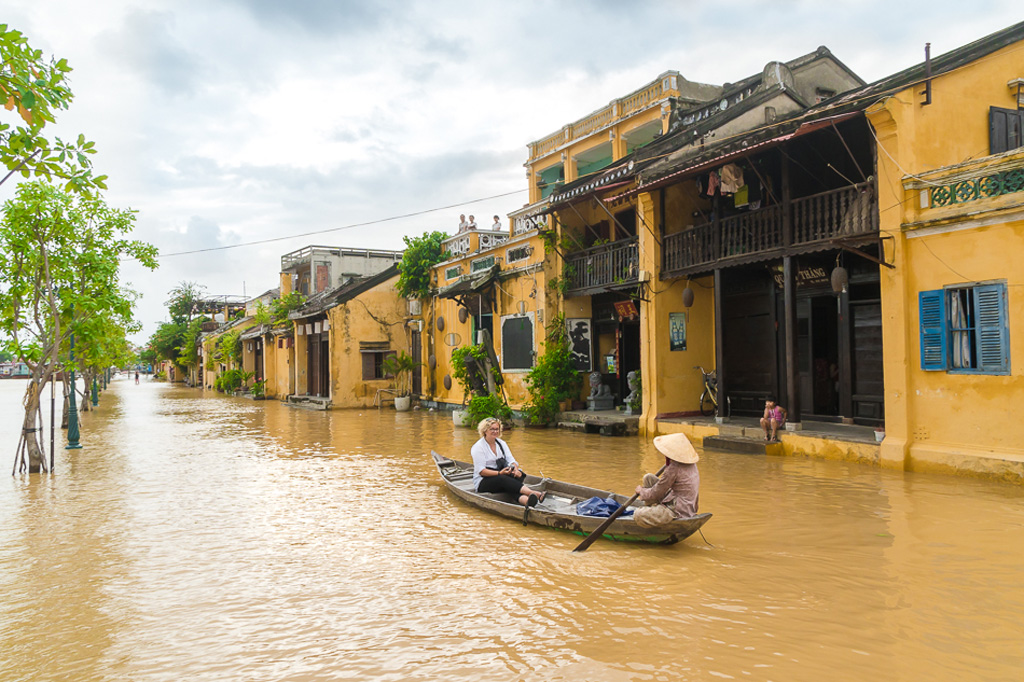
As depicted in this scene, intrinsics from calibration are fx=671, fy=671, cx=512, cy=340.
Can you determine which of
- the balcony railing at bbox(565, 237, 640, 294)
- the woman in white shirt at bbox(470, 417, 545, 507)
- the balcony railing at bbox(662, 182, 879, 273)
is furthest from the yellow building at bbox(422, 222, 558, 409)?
the woman in white shirt at bbox(470, 417, 545, 507)

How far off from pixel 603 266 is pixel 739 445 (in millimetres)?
6127

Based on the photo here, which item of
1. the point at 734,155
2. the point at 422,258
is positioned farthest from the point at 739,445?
the point at 422,258

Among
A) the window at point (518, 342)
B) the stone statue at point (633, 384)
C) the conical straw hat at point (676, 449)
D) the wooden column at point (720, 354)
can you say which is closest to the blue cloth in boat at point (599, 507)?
the conical straw hat at point (676, 449)

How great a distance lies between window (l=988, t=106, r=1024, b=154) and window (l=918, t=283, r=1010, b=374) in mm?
3090

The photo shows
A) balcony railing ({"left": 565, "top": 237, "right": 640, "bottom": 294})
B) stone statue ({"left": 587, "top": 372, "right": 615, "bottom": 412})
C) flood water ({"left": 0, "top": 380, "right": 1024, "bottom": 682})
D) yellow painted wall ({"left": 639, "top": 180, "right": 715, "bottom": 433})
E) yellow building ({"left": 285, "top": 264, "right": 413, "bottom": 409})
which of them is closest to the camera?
flood water ({"left": 0, "top": 380, "right": 1024, "bottom": 682})

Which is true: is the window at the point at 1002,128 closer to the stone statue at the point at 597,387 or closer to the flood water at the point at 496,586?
the flood water at the point at 496,586

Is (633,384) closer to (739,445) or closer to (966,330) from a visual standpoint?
(739,445)

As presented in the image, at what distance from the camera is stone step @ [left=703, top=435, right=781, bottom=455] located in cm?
1190

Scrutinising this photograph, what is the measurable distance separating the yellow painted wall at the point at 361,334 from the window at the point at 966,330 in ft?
67.1

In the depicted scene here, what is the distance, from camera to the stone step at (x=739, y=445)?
1190cm

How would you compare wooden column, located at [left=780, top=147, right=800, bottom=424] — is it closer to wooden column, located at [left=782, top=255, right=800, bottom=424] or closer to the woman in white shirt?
wooden column, located at [left=782, top=255, right=800, bottom=424]

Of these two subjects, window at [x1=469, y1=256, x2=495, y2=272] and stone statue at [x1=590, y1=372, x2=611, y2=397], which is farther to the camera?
window at [x1=469, y1=256, x2=495, y2=272]

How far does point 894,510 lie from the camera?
766cm

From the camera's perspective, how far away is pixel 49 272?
11578 millimetres
